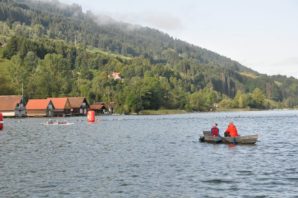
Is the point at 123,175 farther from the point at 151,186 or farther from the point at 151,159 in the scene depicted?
the point at 151,159

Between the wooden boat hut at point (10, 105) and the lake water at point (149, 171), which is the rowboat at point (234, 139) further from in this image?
the wooden boat hut at point (10, 105)

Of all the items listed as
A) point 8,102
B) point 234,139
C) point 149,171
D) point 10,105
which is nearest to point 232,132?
point 234,139

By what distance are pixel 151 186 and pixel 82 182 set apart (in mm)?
5391

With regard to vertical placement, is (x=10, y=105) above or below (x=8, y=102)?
below

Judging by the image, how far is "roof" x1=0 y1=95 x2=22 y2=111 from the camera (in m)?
192

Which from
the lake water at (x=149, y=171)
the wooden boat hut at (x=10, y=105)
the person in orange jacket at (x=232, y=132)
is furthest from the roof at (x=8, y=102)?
the person in orange jacket at (x=232, y=132)

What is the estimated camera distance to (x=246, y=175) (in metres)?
39.1

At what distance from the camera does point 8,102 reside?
19275 centimetres

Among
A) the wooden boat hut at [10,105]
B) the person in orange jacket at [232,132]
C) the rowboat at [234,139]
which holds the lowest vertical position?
the rowboat at [234,139]

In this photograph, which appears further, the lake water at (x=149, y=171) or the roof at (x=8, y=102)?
the roof at (x=8, y=102)

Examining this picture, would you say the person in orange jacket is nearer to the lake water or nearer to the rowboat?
the rowboat

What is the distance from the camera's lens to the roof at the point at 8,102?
632 feet

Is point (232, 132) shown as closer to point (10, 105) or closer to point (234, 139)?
point (234, 139)

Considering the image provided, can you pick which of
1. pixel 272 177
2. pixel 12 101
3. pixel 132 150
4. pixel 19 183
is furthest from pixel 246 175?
pixel 12 101
